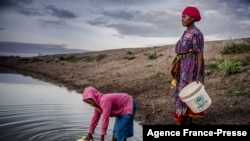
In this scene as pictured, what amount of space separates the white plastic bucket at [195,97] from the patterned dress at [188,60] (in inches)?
7.0

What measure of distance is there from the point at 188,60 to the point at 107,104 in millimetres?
1753

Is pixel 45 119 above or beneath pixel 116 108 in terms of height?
beneath

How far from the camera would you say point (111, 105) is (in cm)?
463

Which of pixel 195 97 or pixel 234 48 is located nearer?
pixel 195 97

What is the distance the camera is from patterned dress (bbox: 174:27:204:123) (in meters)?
5.59

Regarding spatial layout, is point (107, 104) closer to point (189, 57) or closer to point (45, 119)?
point (189, 57)

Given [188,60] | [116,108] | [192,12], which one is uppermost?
[192,12]

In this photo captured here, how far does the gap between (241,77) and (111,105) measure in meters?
5.72

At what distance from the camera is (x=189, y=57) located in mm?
5676

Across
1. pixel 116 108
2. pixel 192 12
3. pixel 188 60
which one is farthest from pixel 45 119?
pixel 192 12

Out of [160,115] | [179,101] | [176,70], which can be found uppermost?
[176,70]

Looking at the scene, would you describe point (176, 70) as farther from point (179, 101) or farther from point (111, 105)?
point (111, 105)

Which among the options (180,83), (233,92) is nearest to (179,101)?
(180,83)

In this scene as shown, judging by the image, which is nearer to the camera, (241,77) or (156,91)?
(241,77)
